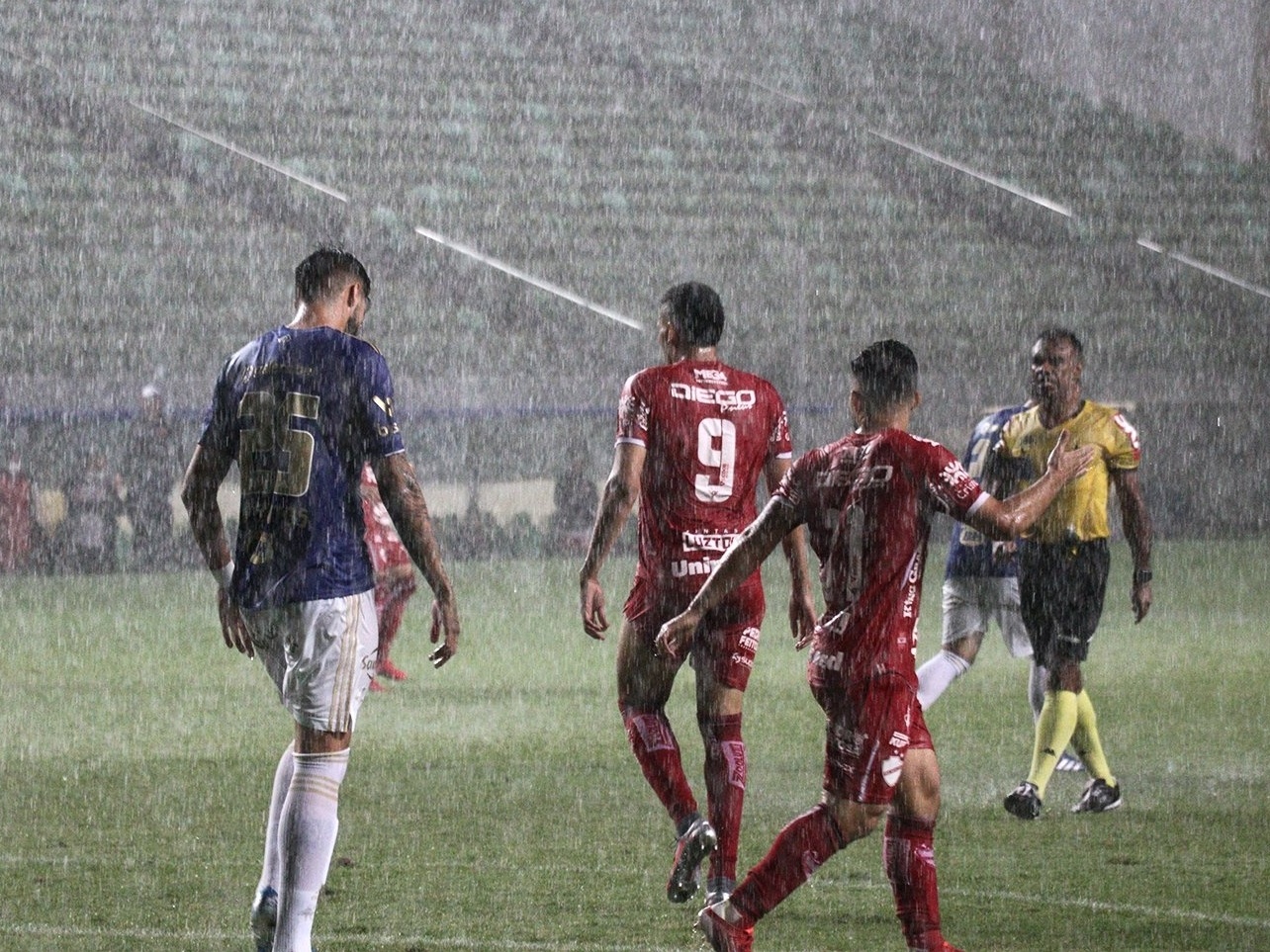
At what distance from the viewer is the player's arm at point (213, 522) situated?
18.7 feet

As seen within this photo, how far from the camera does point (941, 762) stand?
9500 mm

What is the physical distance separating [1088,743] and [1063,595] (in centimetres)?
61

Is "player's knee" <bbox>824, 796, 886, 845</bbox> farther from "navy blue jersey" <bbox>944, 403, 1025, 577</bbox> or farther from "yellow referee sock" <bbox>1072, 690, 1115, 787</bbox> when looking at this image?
"navy blue jersey" <bbox>944, 403, 1025, 577</bbox>

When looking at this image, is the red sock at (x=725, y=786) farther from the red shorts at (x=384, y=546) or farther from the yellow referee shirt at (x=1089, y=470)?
the red shorts at (x=384, y=546)

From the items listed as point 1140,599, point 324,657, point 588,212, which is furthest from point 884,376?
point 588,212

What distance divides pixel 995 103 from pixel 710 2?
563 centimetres

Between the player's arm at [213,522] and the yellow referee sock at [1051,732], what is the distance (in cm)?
350

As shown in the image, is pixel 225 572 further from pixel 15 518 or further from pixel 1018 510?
pixel 15 518

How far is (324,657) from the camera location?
547 cm

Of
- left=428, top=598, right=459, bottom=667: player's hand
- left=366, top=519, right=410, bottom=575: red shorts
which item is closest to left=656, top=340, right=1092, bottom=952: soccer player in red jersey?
left=428, top=598, right=459, bottom=667: player's hand

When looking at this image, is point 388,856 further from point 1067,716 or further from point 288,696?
point 1067,716

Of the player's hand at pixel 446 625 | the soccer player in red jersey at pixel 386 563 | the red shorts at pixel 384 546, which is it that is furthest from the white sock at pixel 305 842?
the red shorts at pixel 384 546

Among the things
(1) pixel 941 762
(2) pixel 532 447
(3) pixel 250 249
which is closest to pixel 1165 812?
(1) pixel 941 762

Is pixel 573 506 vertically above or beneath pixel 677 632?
beneath
